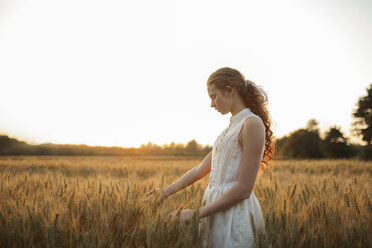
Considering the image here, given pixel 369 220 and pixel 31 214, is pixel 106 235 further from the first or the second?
pixel 369 220

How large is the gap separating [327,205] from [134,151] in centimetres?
4886

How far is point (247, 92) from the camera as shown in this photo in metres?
1.74

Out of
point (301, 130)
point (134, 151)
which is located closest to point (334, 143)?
point (301, 130)

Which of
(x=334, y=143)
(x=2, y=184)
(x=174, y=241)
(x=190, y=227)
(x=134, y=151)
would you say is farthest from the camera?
(x=134, y=151)

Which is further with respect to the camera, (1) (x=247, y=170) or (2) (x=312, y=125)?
(2) (x=312, y=125)

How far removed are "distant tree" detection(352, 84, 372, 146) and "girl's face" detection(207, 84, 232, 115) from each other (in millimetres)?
37448

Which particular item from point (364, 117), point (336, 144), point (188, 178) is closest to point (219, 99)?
point (188, 178)

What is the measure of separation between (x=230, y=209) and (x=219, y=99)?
2.17ft

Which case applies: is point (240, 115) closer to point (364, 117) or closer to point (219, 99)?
point (219, 99)

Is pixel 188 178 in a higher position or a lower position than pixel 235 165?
lower

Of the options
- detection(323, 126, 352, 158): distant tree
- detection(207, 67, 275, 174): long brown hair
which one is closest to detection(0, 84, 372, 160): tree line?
detection(323, 126, 352, 158): distant tree

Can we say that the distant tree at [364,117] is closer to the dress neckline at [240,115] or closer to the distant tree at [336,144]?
the distant tree at [336,144]

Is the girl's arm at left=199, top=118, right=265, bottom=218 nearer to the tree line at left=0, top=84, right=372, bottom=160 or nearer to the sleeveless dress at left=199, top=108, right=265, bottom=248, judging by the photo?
the sleeveless dress at left=199, top=108, right=265, bottom=248

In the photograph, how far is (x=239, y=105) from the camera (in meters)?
1.70
